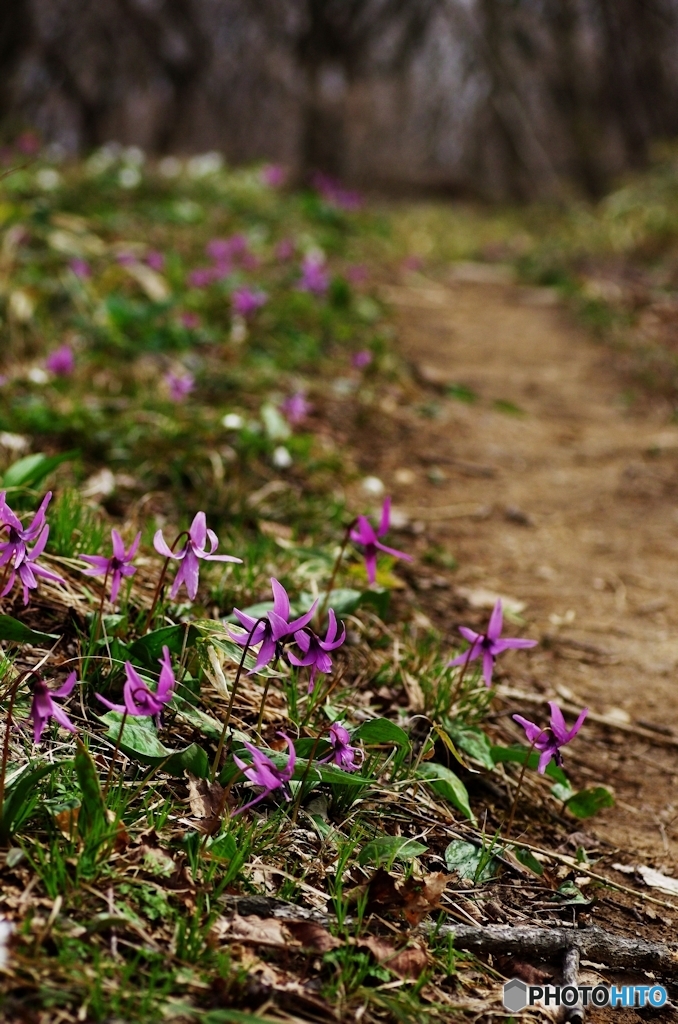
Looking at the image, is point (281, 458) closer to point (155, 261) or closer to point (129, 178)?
point (155, 261)

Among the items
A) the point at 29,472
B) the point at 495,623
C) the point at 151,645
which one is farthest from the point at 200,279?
the point at 495,623

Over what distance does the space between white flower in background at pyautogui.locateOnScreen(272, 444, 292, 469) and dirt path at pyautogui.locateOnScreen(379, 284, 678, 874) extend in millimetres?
466

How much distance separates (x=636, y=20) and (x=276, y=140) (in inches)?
230

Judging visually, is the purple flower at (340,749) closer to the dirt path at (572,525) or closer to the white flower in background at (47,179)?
the dirt path at (572,525)

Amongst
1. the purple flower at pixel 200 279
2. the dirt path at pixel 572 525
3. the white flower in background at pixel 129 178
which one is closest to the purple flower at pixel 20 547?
the dirt path at pixel 572 525

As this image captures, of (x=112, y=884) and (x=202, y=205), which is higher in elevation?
(x=112, y=884)

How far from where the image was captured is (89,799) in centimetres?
138

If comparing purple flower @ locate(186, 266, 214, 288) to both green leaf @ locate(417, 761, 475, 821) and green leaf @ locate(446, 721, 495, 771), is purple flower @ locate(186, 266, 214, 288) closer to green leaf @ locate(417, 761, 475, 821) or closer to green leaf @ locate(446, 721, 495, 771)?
green leaf @ locate(446, 721, 495, 771)

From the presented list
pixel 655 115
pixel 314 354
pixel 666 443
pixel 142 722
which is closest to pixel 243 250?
pixel 314 354

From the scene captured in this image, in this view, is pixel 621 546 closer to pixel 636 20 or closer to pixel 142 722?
pixel 142 722

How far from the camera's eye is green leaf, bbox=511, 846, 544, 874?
1.73 meters

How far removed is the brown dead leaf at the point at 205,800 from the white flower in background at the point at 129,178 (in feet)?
22.5

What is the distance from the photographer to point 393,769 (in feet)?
5.87

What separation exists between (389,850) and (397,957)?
8.3 inches
